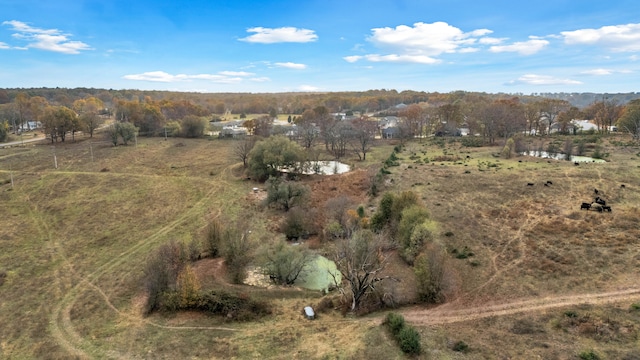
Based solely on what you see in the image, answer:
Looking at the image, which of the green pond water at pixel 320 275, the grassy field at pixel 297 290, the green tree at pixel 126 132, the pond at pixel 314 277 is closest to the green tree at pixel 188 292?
the grassy field at pixel 297 290

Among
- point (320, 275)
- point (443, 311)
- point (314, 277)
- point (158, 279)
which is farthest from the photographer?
point (320, 275)

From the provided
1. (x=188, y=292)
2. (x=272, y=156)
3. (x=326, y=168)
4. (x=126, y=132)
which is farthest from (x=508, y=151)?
(x=126, y=132)

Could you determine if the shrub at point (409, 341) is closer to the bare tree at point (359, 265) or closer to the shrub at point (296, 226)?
the bare tree at point (359, 265)

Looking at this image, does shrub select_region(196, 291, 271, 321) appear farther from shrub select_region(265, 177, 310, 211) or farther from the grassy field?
shrub select_region(265, 177, 310, 211)

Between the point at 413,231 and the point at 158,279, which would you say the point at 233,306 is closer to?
the point at 158,279

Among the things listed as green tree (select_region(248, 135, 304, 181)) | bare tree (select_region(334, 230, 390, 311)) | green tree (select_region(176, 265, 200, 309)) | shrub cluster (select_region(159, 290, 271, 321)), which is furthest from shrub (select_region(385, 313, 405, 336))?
green tree (select_region(248, 135, 304, 181))

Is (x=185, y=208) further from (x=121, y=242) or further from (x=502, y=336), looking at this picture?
Answer: (x=502, y=336)

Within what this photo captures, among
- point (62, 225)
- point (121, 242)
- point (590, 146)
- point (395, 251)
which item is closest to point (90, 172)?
point (62, 225)
